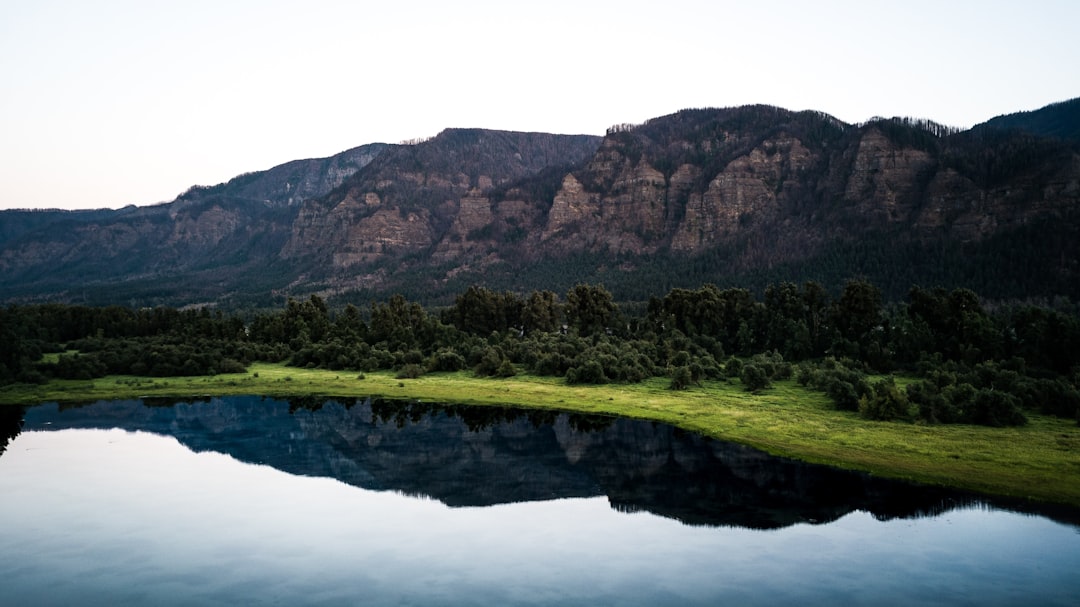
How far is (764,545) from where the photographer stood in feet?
103

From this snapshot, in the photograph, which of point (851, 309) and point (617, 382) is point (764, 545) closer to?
point (617, 382)

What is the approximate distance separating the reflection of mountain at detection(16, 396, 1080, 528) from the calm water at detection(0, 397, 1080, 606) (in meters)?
0.23

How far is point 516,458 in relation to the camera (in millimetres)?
48844

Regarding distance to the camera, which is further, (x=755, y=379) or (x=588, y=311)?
(x=588, y=311)

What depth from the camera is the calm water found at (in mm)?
26891

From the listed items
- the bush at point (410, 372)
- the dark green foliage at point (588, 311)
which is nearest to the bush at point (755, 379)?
the bush at point (410, 372)

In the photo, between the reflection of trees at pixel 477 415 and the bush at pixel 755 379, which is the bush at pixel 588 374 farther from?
the bush at pixel 755 379

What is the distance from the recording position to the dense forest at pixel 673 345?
58.1 meters

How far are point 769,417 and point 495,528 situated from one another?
2839 centimetres

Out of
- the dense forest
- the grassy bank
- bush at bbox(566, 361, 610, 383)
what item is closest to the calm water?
the grassy bank

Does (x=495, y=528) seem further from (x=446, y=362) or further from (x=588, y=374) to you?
(x=446, y=362)

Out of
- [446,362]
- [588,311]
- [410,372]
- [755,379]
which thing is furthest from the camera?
[588,311]

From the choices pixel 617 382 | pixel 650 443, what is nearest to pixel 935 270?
pixel 617 382

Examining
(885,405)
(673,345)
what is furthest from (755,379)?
(673,345)
